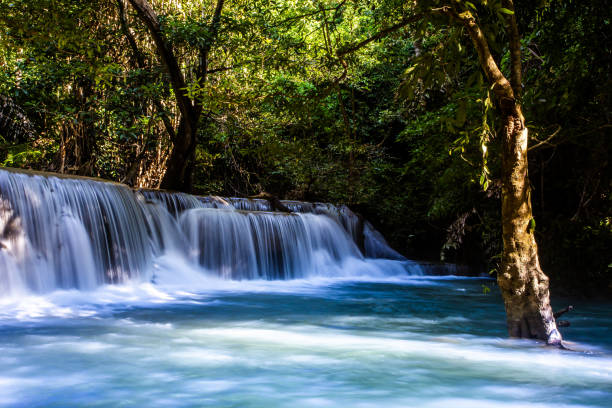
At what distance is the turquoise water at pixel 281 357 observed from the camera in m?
2.74

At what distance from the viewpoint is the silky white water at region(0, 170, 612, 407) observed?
2.86 m

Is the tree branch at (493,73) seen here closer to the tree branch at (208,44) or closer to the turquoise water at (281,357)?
the turquoise water at (281,357)

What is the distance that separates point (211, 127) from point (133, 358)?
10.4 m

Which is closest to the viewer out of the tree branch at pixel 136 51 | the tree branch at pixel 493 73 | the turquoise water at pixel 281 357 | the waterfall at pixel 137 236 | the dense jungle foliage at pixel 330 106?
the turquoise water at pixel 281 357

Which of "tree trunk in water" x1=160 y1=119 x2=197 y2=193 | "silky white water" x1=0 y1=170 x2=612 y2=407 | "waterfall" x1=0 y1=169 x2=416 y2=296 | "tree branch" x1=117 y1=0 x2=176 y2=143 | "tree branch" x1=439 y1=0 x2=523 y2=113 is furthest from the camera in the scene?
"tree trunk in water" x1=160 y1=119 x2=197 y2=193

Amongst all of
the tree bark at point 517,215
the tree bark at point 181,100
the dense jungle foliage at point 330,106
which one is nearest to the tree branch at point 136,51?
the dense jungle foliage at point 330,106

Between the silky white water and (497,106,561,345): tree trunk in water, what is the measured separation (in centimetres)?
28

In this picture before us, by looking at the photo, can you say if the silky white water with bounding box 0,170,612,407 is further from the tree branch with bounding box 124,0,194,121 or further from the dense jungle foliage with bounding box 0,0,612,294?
the tree branch with bounding box 124,0,194,121

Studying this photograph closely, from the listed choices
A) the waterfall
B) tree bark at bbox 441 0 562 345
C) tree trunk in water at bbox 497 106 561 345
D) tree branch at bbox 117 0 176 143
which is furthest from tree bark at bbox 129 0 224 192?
tree trunk in water at bbox 497 106 561 345

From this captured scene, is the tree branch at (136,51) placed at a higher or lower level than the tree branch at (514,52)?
higher

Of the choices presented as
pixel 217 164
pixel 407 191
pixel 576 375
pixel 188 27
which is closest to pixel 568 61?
pixel 576 375

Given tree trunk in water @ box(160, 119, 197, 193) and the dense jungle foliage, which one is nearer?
the dense jungle foliage

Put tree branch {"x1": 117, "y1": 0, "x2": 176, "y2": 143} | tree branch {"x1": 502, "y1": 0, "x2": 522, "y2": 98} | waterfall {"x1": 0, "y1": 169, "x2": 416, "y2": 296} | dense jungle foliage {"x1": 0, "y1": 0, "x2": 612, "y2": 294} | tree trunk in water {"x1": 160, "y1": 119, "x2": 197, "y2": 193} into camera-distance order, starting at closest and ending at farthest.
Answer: tree branch {"x1": 502, "y1": 0, "x2": 522, "y2": 98}
dense jungle foliage {"x1": 0, "y1": 0, "x2": 612, "y2": 294}
waterfall {"x1": 0, "y1": 169, "x2": 416, "y2": 296}
tree branch {"x1": 117, "y1": 0, "x2": 176, "y2": 143}
tree trunk in water {"x1": 160, "y1": 119, "x2": 197, "y2": 193}

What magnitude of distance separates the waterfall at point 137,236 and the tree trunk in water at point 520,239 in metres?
5.37
